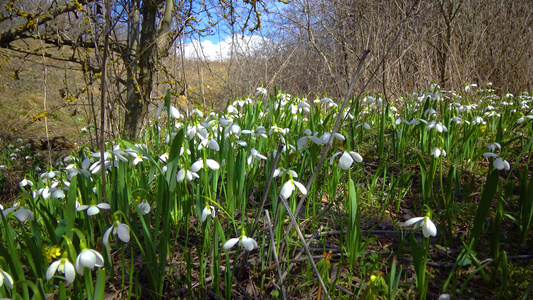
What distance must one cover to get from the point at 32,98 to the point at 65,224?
10.6m

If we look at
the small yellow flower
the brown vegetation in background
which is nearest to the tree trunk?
the brown vegetation in background

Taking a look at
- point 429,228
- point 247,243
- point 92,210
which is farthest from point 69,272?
point 429,228

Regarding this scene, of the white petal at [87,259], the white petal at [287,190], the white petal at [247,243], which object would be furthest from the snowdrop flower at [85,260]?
the white petal at [287,190]

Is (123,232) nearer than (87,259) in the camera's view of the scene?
No

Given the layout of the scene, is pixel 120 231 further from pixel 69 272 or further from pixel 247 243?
pixel 247 243

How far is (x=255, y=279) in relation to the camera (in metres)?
1.61

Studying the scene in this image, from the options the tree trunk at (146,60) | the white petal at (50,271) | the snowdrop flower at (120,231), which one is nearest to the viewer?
the white petal at (50,271)

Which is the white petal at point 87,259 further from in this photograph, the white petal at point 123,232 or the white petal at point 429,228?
the white petal at point 429,228

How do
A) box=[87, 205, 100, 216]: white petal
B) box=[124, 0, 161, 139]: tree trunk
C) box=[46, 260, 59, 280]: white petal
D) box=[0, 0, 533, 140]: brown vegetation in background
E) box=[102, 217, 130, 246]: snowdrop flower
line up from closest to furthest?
1. box=[46, 260, 59, 280]: white petal
2. box=[102, 217, 130, 246]: snowdrop flower
3. box=[87, 205, 100, 216]: white petal
4. box=[124, 0, 161, 139]: tree trunk
5. box=[0, 0, 533, 140]: brown vegetation in background

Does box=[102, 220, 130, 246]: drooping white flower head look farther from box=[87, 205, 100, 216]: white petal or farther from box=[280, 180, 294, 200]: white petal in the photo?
box=[280, 180, 294, 200]: white petal

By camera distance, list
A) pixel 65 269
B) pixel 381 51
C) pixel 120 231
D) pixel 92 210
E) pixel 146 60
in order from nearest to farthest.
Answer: pixel 65 269, pixel 120 231, pixel 92 210, pixel 146 60, pixel 381 51

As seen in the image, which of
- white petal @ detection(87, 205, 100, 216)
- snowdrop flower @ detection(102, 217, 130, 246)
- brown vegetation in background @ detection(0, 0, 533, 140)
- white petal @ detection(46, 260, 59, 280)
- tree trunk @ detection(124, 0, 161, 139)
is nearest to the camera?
white petal @ detection(46, 260, 59, 280)

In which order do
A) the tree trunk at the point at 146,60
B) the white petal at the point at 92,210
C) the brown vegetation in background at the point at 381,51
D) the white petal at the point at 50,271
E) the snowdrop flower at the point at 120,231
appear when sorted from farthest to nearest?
the brown vegetation in background at the point at 381,51, the tree trunk at the point at 146,60, the white petal at the point at 92,210, the snowdrop flower at the point at 120,231, the white petal at the point at 50,271

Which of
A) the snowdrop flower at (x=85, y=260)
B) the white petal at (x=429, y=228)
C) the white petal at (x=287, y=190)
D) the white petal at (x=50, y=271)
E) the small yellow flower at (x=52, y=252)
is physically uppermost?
the white petal at (x=287, y=190)
